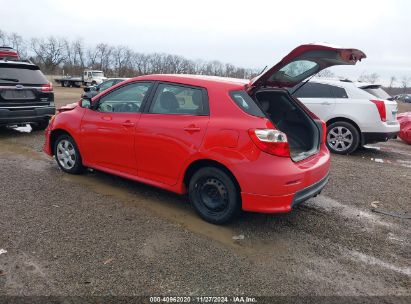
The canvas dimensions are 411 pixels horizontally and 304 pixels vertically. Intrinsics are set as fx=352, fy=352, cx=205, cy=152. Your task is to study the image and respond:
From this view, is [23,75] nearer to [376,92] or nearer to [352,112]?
[352,112]

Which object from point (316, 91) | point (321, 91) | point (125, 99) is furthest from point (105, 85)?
point (125, 99)

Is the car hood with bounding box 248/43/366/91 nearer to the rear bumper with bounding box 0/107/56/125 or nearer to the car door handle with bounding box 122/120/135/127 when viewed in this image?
the car door handle with bounding box 122/120/135/127

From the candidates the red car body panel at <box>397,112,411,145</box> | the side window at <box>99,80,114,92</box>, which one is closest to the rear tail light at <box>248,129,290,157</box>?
the red car body panel at <box>397,112,411,145</box>

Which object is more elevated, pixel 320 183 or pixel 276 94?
pixel 276 94

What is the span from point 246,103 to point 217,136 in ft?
1.52

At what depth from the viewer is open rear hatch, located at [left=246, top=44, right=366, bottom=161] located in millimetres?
3531

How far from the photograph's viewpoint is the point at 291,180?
3.50 m

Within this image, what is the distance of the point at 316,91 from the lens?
841 cm

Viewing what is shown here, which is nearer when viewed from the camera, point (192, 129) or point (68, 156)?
point (192, 129)

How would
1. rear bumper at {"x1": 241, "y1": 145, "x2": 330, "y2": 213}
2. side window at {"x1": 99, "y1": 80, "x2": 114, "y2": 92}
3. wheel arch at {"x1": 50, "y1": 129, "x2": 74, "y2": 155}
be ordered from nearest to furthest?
rear bumper at {"x1": 241, "y1": 145, "x2": 330, "y2": 213} < wheel arch at {"x1": 50, "y1": 129, "x2": 74, "y2": 155} < side window at {"x1": 99, "y1": 80, "x2": 114, "y2": 92}

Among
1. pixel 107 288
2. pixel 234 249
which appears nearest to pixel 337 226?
pixel 234 249

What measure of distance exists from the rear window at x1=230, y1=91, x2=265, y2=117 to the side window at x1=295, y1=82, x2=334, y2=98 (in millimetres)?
5134

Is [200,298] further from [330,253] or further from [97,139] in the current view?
[97,139]

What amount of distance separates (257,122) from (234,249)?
1267 millimetres
